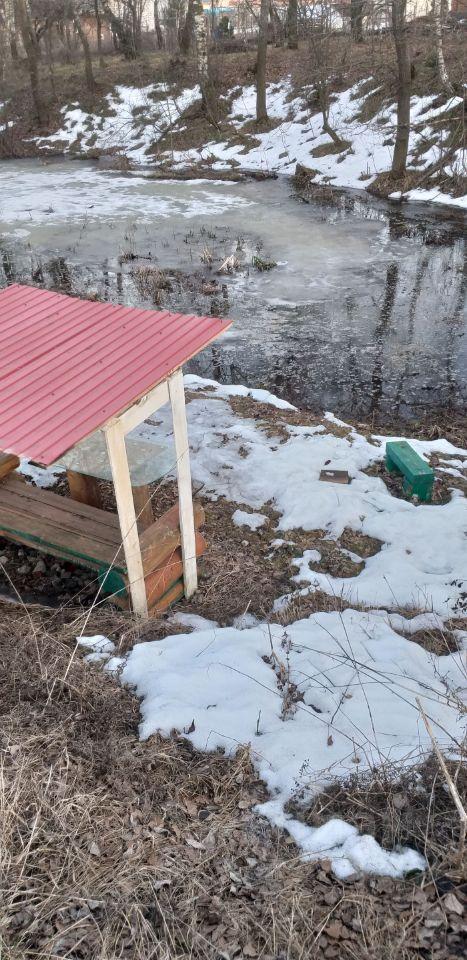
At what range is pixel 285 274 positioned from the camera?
12750 millimetres

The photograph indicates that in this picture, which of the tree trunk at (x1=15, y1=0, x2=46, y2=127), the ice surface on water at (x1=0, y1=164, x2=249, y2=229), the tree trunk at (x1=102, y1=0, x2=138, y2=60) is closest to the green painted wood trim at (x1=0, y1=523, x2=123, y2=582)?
the ice surface on water at (x1=0, y1=164, x2=249, y2=229)

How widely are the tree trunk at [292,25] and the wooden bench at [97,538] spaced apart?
92.4 ft

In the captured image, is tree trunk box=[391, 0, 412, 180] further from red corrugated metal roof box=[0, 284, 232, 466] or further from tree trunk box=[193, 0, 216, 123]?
red corrugated metal roof box=[0, 284, 232, 466]

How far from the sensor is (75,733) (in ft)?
10.5

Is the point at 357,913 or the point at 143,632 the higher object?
the point at 357,913

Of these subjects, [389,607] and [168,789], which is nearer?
[168,789]

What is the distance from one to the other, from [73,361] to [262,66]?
23.0 meters

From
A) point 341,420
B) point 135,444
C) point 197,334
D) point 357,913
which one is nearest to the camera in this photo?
point 357,913

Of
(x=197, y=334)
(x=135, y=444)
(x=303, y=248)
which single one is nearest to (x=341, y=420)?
(x=135, y=444)

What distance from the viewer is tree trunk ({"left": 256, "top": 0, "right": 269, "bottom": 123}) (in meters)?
21.4

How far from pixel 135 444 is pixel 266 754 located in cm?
315

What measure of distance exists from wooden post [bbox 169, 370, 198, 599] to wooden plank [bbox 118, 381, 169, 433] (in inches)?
3.6

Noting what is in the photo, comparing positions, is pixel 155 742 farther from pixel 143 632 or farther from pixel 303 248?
pixel 303 248

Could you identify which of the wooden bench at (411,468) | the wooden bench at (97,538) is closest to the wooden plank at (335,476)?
the wooden bench at (411,468)
